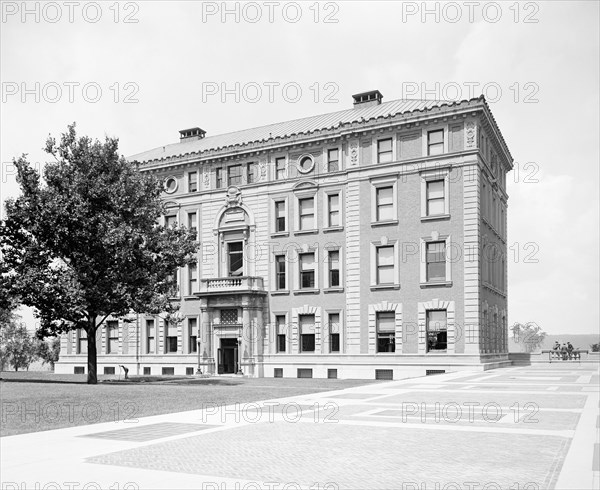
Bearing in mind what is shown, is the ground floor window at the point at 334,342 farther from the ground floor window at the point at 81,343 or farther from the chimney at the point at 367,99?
the ground floor window at the point at 81,343

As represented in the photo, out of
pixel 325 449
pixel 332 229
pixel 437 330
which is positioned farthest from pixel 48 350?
pixel 325 449

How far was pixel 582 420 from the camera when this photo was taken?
A: 666 inches

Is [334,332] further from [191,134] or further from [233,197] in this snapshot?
[191,134]

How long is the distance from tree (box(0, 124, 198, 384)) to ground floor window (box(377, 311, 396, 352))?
1494 cm

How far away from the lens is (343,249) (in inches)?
1903

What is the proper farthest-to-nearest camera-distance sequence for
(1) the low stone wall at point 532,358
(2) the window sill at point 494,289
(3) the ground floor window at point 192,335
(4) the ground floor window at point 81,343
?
(4) the ground floor window at point 81,343 < (1) the low stone wall at point 532,358 < (3) the ground floor window at point 192,335 < (2) the window sill at point 494,289

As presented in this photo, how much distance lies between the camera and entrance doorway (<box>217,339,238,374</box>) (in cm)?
5079

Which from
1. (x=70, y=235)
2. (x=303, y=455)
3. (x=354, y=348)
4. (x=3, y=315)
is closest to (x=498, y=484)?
(x=303, y=455)

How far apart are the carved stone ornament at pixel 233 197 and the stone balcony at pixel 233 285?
595 cm

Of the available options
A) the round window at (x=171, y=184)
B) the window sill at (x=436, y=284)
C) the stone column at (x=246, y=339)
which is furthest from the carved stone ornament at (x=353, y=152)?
the round window at (x=171, y=184)

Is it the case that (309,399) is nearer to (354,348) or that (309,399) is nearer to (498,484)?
(498,484)

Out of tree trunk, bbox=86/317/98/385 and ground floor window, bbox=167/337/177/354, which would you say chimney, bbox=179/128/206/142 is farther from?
tree trunk, bbox=86/317/98/385

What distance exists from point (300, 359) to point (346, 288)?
20.1ft

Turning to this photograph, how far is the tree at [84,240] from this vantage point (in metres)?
36.1
